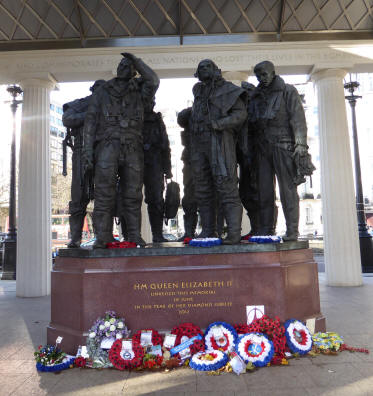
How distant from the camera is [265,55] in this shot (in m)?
10.8

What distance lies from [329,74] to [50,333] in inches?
389

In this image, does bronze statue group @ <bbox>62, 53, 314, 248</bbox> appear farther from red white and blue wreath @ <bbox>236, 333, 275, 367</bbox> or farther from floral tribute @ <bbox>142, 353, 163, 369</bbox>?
floral tribute @ <bbox>142, 353, 163, 369</bbox>

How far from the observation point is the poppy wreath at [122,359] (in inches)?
159

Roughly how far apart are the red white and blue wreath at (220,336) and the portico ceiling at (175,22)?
350 inches

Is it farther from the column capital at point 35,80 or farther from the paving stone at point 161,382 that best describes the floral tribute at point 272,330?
the column capital at point 35,80

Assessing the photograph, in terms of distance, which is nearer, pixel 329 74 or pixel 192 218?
pixel 192 218

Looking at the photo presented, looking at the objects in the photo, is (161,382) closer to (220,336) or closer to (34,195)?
(220,336)

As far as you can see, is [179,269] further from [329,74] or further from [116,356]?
[329,74]

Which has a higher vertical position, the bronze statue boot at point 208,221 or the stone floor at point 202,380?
the bronze statue boot at point 208,221

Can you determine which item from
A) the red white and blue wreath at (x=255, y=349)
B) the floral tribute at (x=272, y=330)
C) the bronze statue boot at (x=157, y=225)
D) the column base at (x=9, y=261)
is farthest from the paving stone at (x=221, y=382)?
the column base at (x=9, y=261)

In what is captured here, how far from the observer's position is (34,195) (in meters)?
10.4

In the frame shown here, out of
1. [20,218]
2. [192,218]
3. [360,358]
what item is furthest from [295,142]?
[20,218]

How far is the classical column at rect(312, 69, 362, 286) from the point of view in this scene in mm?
10562

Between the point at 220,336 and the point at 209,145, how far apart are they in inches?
106
